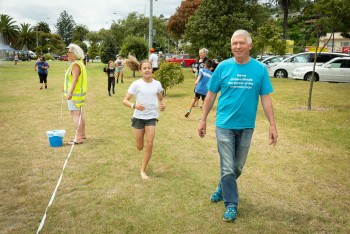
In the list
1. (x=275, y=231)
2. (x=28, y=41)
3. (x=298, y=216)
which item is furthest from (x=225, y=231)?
(x=28, y=41)

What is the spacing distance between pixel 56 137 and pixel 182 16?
33963mm

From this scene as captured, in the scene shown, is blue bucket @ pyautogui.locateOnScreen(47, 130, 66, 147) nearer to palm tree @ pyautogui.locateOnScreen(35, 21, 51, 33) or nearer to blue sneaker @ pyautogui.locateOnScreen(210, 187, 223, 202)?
blue sneaker @ pyautogui.locateOnScreen(210, 187, 223, 202)

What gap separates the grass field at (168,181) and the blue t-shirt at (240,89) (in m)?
1.16

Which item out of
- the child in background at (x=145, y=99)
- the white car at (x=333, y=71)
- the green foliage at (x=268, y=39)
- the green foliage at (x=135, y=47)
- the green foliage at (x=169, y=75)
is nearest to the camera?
the child in background at (x=145, y=99)

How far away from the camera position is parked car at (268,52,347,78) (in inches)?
851

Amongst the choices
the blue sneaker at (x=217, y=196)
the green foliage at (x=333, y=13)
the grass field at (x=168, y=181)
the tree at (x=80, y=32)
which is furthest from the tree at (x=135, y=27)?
the tree at (x=80, y=32)

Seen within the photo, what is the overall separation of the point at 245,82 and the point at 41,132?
234 inches

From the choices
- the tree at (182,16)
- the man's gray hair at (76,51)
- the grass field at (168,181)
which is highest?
the tree at (182,16)

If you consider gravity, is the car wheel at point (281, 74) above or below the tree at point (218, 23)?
below

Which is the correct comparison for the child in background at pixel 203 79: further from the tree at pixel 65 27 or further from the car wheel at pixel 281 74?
the tree at pixel 65 27

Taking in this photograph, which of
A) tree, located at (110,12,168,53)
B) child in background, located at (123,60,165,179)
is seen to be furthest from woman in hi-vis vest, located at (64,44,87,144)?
tree, located at (110,12,168,53)

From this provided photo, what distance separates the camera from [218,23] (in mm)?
24797

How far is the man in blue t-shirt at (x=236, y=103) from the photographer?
365 cm

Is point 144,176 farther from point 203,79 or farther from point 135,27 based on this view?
point 135,27
